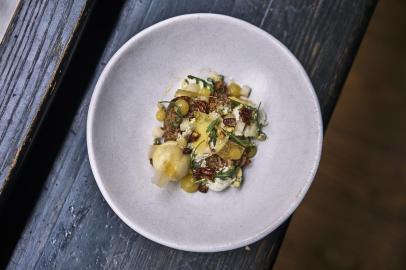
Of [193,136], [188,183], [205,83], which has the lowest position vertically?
[188,183]

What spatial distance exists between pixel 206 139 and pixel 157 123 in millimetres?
184

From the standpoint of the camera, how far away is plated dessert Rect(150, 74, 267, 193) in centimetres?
127

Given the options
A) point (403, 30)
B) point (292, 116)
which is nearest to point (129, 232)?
point (292, 116)

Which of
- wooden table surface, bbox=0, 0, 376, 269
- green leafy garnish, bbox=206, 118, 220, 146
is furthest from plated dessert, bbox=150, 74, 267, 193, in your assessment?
wooden table surface, bbox=0, 0, 376, 269

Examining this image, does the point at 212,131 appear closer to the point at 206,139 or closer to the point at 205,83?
the point at 206,139

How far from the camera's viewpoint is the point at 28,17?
1.34m

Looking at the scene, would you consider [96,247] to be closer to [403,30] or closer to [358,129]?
[358,129]

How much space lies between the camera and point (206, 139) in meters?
1.28

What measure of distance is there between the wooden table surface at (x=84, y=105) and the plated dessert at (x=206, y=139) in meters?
0.21

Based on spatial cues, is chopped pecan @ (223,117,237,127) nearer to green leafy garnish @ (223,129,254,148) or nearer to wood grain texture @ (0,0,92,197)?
green leafy garnish @ (223,129,254,148)

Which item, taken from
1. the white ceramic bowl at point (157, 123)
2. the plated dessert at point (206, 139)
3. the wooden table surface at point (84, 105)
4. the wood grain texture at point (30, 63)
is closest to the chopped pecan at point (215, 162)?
the plated dessert at point (206, 139)

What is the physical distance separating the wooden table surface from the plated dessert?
21 centimetres

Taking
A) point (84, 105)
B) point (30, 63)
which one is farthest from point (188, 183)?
point (30, 63)

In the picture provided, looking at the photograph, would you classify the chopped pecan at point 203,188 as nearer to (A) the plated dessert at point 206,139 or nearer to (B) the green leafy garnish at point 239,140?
(A) the plated dessert at point 206,139
